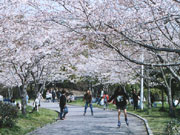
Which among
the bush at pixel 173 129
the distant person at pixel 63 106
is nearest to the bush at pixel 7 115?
the distant person at pixel 63 106

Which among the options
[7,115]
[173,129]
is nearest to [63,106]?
[7,115]

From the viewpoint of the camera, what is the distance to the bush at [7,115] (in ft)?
32.0

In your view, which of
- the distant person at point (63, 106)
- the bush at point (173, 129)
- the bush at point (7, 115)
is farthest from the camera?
the distant person at point (63, 106)

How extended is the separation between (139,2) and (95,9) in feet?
4.09

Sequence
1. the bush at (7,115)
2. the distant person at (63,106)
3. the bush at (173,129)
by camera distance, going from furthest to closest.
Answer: the distant person at (63,106) → the bush at (7,115) → the bush at (173,129)

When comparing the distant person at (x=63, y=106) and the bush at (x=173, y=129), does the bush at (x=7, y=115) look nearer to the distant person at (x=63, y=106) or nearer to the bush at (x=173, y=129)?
the distant person at (x=63, y=106)

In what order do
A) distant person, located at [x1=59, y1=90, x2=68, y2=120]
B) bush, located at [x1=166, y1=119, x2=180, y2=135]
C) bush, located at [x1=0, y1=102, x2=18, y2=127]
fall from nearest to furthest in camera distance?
bush, located at [x1=166, y1=119, x2=180, y2=135] → bush, located at [x1=0, y1=102, x2=18, y2=127] → distant person, located at [x1=59, y1=90, x2=68, y2=120]

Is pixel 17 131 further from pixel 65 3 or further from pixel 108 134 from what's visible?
pixel 65 3

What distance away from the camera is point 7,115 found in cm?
1002

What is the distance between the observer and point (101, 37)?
6.78m

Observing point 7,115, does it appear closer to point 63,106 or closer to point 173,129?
point 63,106

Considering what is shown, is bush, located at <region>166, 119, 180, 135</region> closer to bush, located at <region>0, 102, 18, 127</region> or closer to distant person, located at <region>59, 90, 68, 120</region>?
bush, located at <region>0, 102, 18, 127</region>

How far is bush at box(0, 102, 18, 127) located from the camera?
9.76m

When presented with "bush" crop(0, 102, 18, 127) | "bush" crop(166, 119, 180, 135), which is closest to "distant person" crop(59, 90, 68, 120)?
"bush" crop(0, 102, 18, 127)
